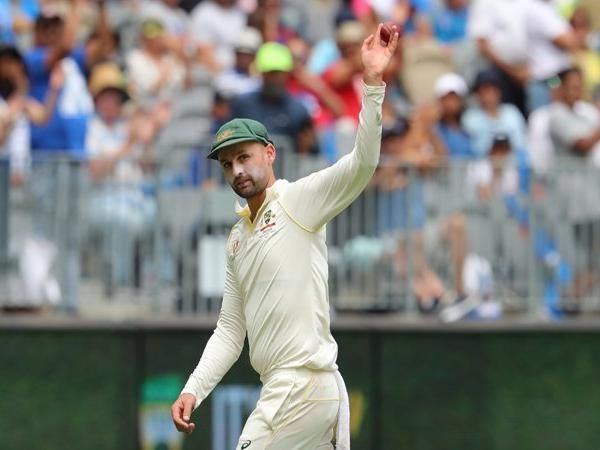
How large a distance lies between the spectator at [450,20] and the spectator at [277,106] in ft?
10.7

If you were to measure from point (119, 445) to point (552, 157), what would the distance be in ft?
13.9

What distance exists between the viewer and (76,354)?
11742 mm

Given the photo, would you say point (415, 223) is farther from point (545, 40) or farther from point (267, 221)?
point (267, 221)

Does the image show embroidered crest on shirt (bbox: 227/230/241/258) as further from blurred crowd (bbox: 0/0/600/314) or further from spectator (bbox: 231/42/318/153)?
spectator (bbox: 231/42/318/153)

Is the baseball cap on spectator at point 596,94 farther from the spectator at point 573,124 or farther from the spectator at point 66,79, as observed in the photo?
the spectator at point 66,79

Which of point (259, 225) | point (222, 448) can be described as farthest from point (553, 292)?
point (259, 225)

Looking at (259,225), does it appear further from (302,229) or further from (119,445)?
(119,445)

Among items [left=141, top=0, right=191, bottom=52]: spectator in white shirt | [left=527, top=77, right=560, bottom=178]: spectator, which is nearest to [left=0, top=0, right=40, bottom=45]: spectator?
[left=141, top=0, right=191, bottom=52]: spectator in white shirt

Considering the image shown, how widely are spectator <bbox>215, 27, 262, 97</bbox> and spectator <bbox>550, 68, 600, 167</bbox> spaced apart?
8.50 ft

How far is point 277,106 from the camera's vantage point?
12.3m

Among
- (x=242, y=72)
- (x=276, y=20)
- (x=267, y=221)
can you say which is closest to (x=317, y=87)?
(x=242, y=72)

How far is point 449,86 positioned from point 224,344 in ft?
21.4

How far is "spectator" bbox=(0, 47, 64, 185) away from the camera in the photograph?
11.4 meters

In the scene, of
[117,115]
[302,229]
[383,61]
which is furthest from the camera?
[117,115]
